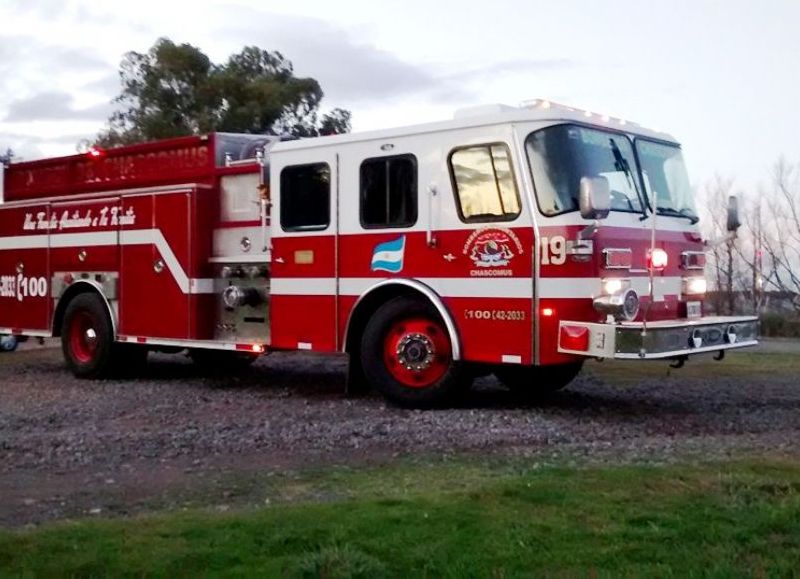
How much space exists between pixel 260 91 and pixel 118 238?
63.9 ft

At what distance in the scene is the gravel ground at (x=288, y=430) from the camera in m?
7.41

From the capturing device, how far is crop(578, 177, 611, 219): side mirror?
9.04 meters

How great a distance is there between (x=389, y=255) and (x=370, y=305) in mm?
622

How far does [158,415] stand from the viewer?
1052 cm

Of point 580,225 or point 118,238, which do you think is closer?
point 580,225

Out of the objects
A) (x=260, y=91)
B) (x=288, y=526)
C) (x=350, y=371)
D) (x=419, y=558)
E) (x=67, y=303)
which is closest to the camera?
(x=419, y=558)

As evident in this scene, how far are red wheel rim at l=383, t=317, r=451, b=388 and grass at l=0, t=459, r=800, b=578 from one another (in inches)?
140

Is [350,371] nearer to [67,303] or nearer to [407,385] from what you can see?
[407,385]

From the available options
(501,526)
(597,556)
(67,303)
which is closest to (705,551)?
(597,556)

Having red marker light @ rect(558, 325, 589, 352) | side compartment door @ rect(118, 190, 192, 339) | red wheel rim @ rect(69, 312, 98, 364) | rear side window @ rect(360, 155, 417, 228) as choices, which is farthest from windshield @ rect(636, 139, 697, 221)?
red wheel rim @ rect(69, 312, 98, 364)

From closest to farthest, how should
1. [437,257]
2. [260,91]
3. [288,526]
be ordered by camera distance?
[288,526], [437,257], [260,91]

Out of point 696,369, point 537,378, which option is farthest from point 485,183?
point 696,369

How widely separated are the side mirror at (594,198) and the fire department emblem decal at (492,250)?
82 centimetres

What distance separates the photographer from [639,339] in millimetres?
9180
